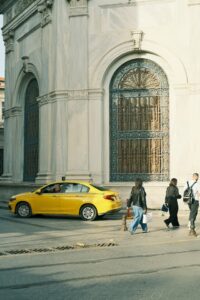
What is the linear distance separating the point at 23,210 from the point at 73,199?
2144 millimetres

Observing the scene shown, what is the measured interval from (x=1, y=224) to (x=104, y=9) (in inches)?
475

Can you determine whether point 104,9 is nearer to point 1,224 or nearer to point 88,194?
point 88,194

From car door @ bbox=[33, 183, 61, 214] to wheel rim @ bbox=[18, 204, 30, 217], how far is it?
383 mm

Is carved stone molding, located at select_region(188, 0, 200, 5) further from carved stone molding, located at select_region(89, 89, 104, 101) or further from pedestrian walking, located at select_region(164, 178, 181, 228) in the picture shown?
pedestrian walking, located at select_region(164, 178, 181, 228)

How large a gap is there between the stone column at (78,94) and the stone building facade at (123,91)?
0.15 ft

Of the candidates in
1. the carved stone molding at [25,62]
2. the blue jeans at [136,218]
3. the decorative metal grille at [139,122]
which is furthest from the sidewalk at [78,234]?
the carved stone molding at [25,62]

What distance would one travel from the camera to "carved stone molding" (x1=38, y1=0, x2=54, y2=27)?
26.3 meters

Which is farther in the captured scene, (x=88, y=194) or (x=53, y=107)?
(x=53, y=107)

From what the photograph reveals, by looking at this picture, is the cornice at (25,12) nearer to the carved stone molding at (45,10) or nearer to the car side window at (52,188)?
the carved stone molding at (45,10)

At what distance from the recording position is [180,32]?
2370cm

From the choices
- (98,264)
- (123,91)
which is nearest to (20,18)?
(123,91)

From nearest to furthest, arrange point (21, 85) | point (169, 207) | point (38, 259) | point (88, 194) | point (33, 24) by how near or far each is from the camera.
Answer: point (38, 259), point (169, 207), point (88, 194), point (33, 24), point (21, 85)

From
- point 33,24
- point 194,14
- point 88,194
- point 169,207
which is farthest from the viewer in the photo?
point 33,24

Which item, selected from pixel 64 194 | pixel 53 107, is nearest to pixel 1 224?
pixel 64 194
